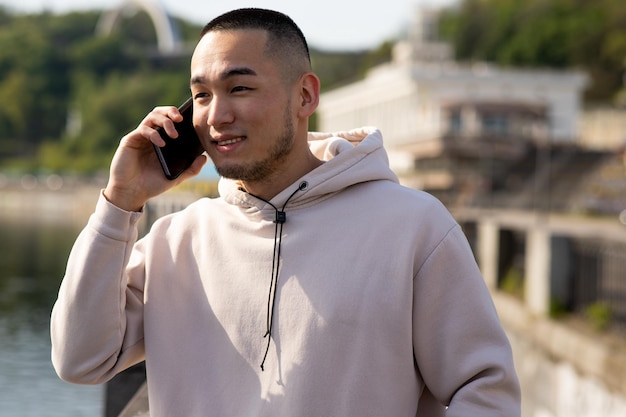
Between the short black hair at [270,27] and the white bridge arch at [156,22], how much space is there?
166m

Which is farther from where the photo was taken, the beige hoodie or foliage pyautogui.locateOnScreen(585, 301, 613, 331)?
foliage pyautogui.locateOnScreen(585, 301, 613, 331)

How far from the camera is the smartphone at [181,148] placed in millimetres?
2947

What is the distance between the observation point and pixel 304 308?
272 centimetres

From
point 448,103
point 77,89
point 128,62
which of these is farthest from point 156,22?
point 448,103

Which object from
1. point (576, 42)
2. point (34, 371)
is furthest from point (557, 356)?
point (576, 42)

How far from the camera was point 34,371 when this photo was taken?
24078 mm

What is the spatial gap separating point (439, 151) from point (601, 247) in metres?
31.7

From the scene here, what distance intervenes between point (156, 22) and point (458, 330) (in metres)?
189

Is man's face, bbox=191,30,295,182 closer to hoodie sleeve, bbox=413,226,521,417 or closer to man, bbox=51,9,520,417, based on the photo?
man, bbox=51,9,520,417

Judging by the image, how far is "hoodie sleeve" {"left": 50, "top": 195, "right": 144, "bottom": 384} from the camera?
2.79 meters

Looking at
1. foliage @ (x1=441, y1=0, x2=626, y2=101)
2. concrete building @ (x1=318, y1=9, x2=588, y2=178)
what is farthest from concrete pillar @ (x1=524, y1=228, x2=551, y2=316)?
foliage @ (x1=441, y1=0, x2=626, y2=101)

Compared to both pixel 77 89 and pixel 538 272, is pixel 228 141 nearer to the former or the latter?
pixel 538 272

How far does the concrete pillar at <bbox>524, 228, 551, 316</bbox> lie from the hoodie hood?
42.7 feet

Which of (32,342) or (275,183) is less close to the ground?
(275,183)
